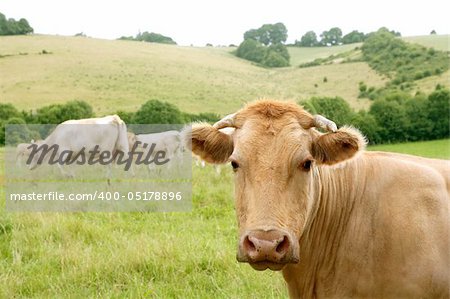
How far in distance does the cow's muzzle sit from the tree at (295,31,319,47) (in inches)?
5292

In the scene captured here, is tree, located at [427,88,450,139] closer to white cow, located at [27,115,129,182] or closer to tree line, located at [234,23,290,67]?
white cow, located at [27,115,129,182]

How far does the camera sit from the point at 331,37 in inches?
5251

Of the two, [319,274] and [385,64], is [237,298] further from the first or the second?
[385,64]

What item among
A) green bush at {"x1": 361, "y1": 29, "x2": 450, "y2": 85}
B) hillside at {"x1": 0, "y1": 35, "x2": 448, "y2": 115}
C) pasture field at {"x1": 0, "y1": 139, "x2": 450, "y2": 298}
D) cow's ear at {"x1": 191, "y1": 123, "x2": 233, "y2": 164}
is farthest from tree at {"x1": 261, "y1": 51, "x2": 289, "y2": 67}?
cow's ear at {"x1": 191, "y1": 123, "x2": 233, "y2": 164}

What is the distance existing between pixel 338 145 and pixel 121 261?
3478mm

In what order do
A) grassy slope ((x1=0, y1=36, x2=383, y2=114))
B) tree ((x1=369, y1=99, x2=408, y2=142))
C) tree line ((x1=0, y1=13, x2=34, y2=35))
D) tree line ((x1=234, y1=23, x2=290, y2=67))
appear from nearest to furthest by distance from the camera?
tree ((x1=369, y1=99, x2=408, y2=142)), grassy slope ((x1=0, y1=36, x2=383, y2=114)), tree line ((x1=0, y1=13, x2=34, y2=35)), tree line ((x1=234, y1=23, x2=290, y2=67))

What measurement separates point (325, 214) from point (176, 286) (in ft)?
7.23

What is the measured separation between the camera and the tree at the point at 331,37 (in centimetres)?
13300

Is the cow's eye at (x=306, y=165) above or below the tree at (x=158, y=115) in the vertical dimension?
above

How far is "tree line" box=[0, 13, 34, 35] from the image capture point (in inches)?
4102

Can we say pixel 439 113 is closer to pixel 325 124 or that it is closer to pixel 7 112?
pixel 7 112

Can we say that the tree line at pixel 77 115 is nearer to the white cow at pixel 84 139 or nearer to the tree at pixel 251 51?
the white cow at pixel 84 139

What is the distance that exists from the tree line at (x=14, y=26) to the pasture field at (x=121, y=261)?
108m

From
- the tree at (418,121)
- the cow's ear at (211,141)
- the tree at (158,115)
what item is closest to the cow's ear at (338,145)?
the cow's ear at (211,141)
